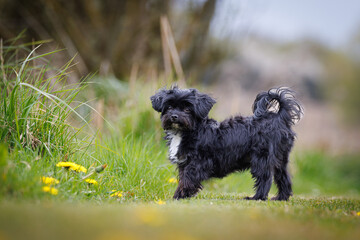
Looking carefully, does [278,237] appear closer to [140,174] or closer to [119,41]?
[140,174]

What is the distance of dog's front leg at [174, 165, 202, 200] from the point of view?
17.5 ft

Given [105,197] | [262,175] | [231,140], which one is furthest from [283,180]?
[105,197]

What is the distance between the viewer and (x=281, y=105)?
222 inches

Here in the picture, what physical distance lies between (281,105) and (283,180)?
39.9 inches

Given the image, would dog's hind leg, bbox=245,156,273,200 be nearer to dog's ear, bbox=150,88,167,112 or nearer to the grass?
the grass

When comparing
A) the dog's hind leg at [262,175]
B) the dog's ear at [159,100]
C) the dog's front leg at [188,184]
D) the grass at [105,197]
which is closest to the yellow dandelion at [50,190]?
the grass at [105,197]

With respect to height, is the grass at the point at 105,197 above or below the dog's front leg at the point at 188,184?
below

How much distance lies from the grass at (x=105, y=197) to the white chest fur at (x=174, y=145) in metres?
0.47

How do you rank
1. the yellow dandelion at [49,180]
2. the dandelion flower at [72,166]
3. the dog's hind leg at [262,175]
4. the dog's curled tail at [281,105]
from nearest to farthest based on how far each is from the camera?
the yellow dandelion at [49,180] < the dandelion flower at [72,166] < the dog's hind leg at [262,175] < the dog's curled tail at [281,105]

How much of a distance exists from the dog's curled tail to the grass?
3.74ft

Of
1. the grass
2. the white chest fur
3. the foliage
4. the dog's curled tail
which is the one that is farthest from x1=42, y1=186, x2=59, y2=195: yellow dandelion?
the foliage

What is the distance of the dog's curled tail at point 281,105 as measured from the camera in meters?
5.60

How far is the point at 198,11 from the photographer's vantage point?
12.6 meters

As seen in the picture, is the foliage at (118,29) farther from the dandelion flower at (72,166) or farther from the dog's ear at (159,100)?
the dandelion flower at (72,166)
